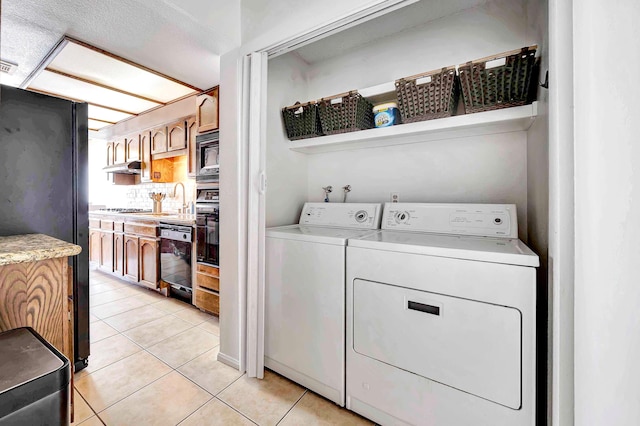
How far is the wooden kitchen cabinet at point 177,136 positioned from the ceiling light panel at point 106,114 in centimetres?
105

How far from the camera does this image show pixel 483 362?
1061 mm

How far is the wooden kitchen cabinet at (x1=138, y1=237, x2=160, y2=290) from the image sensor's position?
9.81 feet

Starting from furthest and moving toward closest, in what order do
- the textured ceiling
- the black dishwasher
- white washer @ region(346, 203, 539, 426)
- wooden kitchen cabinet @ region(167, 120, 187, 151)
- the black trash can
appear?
wooden kitchen cabinet @ region(167, 120, 187, 151) < the black dishwasher < the textured ceiling < white washer @ region(346, 203, 539, 426) < the black trash can

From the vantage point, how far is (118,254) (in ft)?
11.4

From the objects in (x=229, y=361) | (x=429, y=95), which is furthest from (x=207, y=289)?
(x=429, y=95)

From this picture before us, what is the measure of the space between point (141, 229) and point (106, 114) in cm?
194

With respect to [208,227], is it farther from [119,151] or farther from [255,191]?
[119,151]

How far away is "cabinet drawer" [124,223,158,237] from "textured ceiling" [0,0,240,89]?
168cm

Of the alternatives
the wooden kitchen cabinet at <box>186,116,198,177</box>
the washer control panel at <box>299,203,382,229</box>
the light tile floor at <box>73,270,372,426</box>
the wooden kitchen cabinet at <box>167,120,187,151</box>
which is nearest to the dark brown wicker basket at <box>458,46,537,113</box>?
the washer control panel at <box>299,203,382,229</box>

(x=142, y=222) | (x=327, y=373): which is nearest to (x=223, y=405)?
(x=327, y=373)

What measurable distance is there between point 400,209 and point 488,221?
0.49 metres

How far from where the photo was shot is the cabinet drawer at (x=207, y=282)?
248 cm

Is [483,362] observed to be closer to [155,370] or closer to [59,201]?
[155,370]

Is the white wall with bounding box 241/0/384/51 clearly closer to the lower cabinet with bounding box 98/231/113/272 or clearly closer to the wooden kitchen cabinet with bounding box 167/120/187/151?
the wooden kitchen cabinet with bounding box 167/120/187/151
